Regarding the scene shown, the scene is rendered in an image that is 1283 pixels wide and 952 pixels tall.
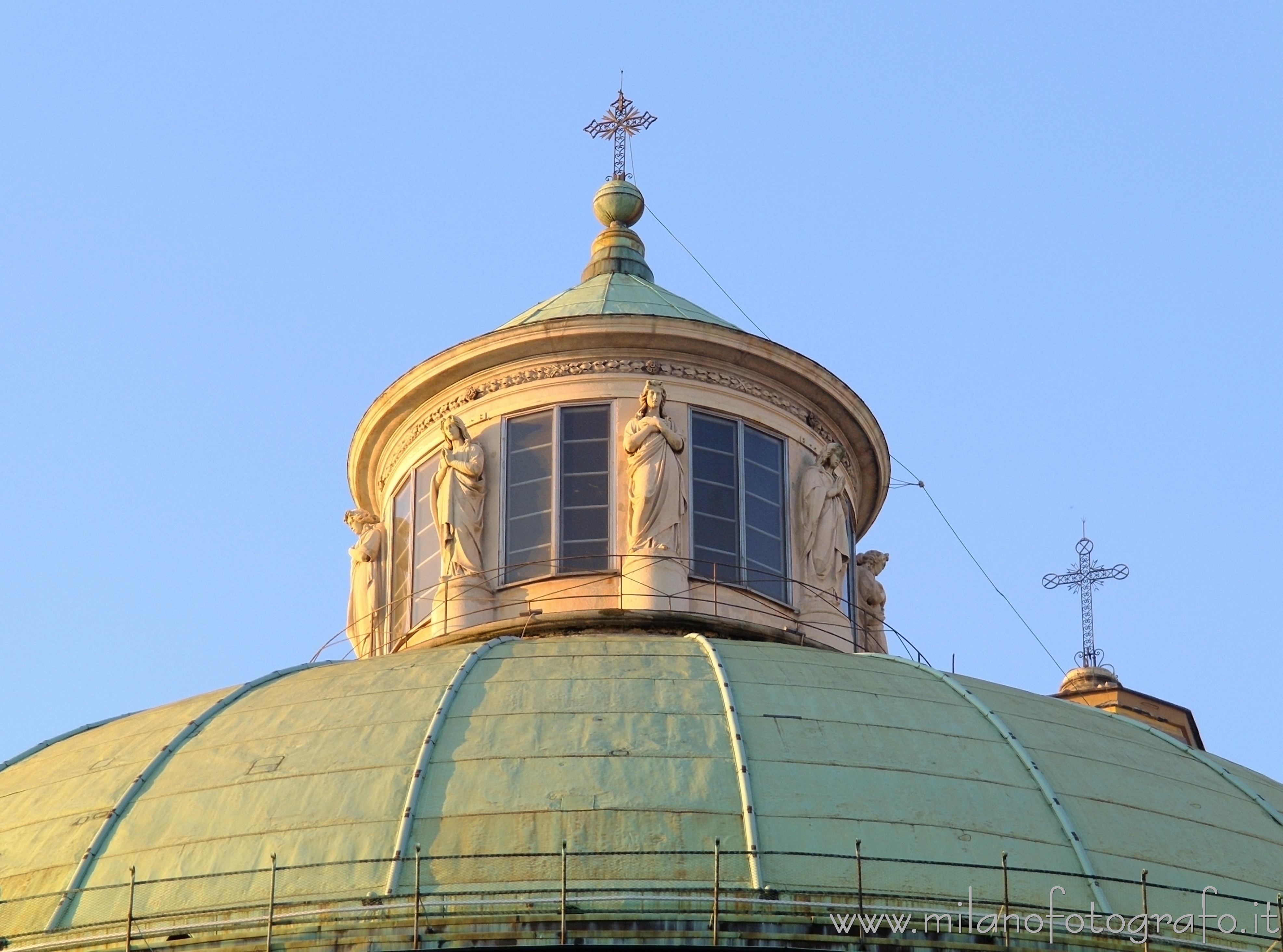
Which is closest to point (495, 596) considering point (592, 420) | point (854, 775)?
point (592, 420)

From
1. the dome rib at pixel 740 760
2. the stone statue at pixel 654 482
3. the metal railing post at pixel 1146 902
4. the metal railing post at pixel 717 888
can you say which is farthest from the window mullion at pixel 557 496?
the metal railing post at pixel 1146 902

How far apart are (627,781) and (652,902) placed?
2.38m

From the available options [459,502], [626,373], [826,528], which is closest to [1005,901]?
[826,528]

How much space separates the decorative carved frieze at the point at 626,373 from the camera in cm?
4138

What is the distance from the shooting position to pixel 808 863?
98.2 ft

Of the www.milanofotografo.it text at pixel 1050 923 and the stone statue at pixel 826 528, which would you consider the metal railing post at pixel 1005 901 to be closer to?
the www.milanofotografo.it text at pixel 1050 923

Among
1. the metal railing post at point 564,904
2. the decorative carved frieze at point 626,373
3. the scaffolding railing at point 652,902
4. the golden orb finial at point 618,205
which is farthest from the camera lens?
the golden orb finial at point 618,205

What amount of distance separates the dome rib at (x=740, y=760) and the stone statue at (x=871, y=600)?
7.30 m

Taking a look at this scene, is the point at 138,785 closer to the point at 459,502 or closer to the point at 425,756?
the point at 425,756

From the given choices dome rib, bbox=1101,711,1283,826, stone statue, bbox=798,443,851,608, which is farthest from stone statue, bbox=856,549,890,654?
dome rib, bbox=1101,711,1283,826

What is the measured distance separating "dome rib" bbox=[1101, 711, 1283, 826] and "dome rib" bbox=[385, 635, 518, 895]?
7.90 meters

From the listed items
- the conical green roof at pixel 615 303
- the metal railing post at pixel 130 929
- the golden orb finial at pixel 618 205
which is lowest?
the metal railing post at pixel 130 929

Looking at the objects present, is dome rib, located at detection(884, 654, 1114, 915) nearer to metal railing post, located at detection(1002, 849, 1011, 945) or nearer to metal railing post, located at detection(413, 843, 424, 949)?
metal railing post, located at detection(1002, 849, 1011, 945)

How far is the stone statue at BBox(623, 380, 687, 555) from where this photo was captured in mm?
39344
